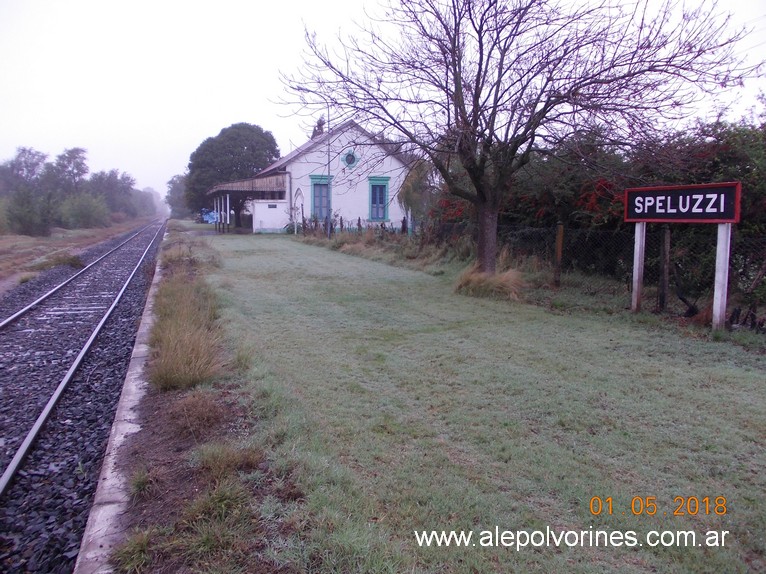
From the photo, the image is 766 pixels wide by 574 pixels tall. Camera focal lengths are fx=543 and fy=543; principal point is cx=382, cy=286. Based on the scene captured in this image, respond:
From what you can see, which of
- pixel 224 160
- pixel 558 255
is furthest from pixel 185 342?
pixel 224 160

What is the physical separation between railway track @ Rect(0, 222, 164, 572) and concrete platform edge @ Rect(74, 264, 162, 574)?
0.55 ft

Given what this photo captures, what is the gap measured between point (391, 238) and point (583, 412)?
17.9 metres

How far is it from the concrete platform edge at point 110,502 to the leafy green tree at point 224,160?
157ft

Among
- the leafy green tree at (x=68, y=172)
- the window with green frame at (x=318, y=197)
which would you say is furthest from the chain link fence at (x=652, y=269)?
the leafy green tree at (x=68, y=172)

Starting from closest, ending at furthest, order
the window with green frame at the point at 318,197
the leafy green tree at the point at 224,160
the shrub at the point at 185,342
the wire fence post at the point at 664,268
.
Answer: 1. the shrub at the point at 185,342
2. the wire fence post at the point at 664,268
3. the window with green frame at the point at 318,197
4. the leafy green tree at the point at 224,160

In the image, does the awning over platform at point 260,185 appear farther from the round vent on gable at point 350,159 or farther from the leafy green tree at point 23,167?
the leafy green tree at point 23,167

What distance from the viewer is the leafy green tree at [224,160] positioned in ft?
169

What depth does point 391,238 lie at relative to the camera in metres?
22.1

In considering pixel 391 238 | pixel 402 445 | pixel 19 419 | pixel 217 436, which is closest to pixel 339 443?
pixel 402 445

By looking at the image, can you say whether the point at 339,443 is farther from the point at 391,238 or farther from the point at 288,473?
the point at 391,238

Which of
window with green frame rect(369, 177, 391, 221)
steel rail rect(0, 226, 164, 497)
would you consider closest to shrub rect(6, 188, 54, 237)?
window with green frame rect(369, 177, 391, 221)

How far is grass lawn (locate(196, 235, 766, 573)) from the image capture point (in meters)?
2.79

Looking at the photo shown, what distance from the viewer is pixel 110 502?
349 cm

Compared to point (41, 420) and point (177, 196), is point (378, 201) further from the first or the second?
point (177, 196)
